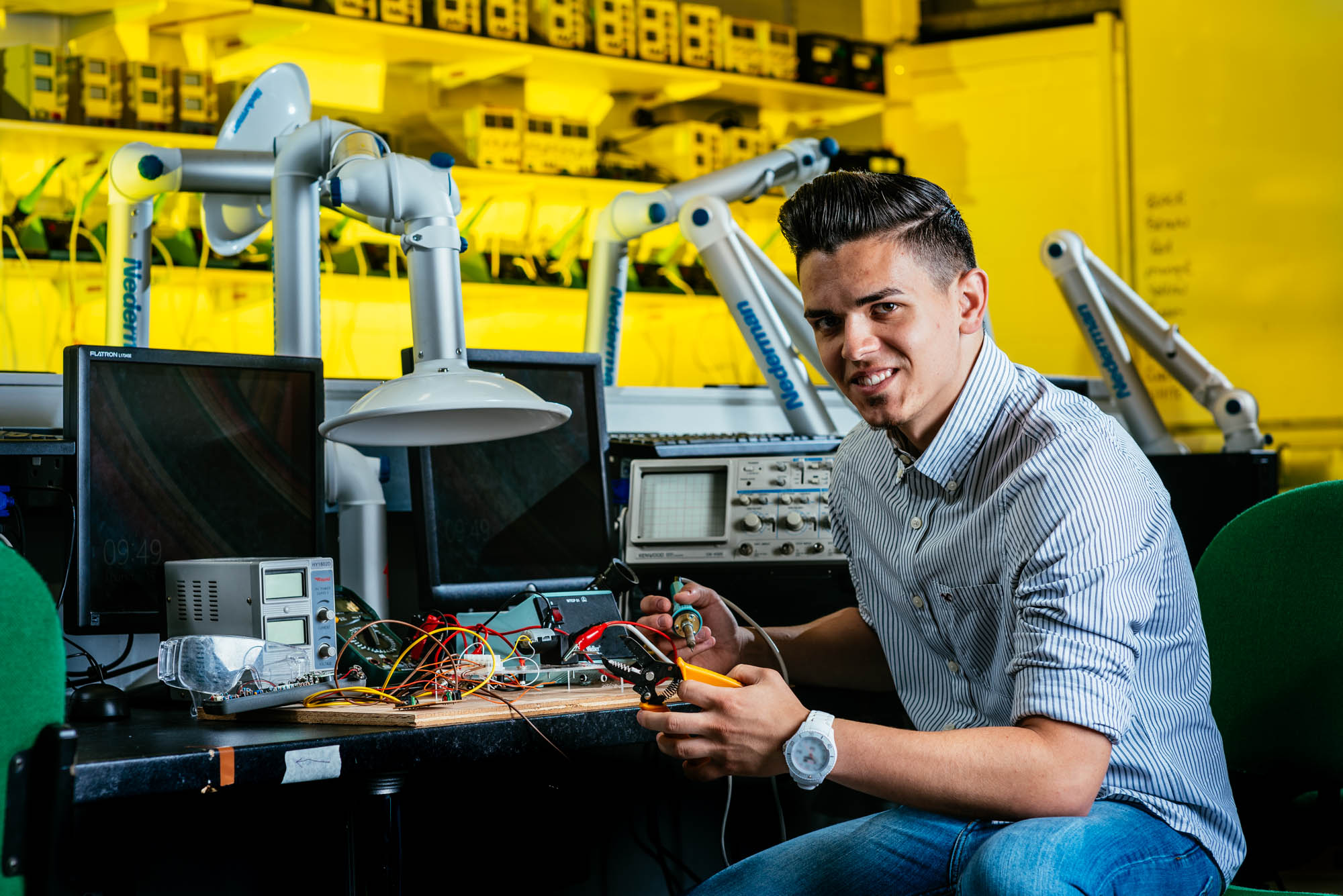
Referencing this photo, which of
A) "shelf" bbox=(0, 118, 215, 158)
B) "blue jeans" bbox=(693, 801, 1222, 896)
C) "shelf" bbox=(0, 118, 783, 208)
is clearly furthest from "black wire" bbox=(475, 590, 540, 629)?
"shelf" bbox=(0, 118, 215, 158)

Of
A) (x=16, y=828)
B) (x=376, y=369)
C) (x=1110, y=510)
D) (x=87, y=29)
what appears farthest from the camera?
(x=376, y=369)

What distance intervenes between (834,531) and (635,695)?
1.25 ft

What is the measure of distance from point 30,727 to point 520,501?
3.18ft

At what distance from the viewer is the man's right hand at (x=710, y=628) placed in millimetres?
1367

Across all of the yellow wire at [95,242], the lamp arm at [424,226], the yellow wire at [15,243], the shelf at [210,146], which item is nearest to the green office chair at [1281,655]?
the lamp arm at [424,226]

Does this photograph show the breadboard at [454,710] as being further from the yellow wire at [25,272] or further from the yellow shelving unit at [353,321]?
the yellow wire at [25,272]

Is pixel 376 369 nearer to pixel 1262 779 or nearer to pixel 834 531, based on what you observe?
pixel 834 531

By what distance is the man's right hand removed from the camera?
137 centimetres

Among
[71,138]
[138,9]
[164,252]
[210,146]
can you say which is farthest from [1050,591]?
[138,9]

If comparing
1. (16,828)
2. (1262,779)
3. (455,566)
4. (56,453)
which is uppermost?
(56,453)

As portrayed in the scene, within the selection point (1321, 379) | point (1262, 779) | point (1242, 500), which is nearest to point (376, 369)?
point (1242, 500)

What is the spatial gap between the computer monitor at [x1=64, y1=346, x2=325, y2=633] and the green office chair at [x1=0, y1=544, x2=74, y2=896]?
21.9 inches

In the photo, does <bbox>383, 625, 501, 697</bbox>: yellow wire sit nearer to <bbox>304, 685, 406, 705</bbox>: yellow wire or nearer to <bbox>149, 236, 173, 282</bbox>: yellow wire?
<bbox>304, 685, 406, 705</bbox>: yellow wire

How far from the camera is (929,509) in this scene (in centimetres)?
128
